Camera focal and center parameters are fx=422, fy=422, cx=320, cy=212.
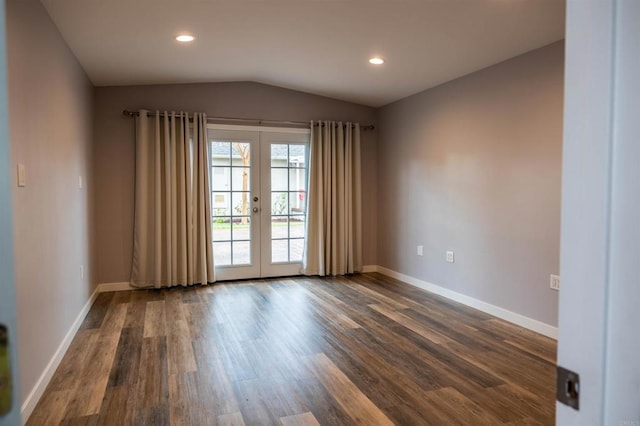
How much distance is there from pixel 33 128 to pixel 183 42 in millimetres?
1667

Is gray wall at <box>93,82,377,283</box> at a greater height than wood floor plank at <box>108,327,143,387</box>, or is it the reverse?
gray wall at <box>93,82,377,283</box>

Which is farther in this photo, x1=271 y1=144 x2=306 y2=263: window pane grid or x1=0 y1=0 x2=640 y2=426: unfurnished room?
x1=271 y1=144 x2=306 y2=263: window pane grid

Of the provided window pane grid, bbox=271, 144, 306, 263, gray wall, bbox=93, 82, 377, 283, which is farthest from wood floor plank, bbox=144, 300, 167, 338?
window pane grid, bbox=271, 144, 306, 263

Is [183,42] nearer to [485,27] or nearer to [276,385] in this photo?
[485,27]

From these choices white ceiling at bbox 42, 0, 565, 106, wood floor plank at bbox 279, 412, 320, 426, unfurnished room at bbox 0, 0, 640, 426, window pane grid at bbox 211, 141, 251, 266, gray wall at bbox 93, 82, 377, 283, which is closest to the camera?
unfurnished room at bbox 0, 0, 640, 426

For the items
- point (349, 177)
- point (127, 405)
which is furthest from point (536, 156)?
point (127, 405)

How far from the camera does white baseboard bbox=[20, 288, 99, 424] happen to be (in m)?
2.21

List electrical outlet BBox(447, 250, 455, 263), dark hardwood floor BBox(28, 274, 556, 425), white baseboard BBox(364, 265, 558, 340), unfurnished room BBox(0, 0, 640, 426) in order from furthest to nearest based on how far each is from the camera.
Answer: electrical outlet BBox(447, 250, 455, 263), white baseboard BBox(364, 265, 558, 340), dark hardwood floor BBox(28, 274, 556, 425), unfurnished room BBox(0, 0, 640, 426)

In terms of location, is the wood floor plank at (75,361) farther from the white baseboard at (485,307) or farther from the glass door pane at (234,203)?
the white baseboard at (485,307)

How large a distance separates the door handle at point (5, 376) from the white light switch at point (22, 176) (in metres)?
2.21

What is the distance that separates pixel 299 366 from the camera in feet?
9.37

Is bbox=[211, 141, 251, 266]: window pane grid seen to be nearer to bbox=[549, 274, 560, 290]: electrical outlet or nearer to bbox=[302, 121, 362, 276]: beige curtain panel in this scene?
bbox=[302, 121, 362, 276]: beige curtain panel

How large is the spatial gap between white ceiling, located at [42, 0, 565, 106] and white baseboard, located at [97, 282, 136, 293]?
92.2 inches

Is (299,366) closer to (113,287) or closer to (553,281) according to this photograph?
(553,281)
